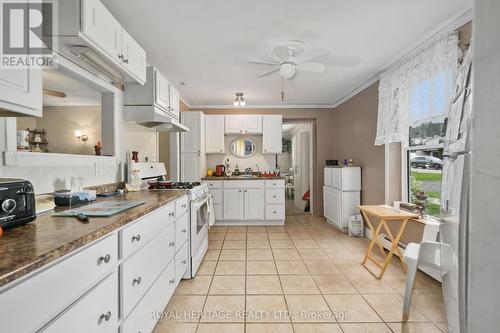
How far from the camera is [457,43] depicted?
2082mm

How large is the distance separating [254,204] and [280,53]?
2729mm

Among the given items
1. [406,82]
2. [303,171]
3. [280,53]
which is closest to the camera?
[280,53]

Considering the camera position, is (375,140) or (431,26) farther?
(375,140)

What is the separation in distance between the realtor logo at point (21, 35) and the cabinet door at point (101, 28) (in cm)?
28

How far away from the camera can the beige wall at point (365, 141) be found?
3.50m

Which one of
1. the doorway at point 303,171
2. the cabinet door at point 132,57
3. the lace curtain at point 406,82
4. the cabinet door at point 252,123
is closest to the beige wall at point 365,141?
the lace curtain at point 406,82

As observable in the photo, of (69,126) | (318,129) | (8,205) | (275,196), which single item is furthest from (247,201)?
(8,205)

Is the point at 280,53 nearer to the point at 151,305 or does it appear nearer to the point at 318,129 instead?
the point at 151,305

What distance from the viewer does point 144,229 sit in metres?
1.42

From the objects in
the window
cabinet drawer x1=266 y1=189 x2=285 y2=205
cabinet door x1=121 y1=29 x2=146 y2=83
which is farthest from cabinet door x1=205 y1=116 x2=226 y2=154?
the window

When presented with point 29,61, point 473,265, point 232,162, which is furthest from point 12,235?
point 232,162

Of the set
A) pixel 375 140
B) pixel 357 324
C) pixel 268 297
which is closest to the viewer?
pixel 357 324

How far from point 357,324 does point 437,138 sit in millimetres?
2078

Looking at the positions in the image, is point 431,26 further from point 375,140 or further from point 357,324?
point 357,324
